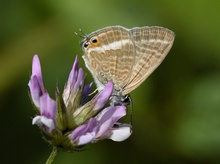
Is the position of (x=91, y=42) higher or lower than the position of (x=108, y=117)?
higher

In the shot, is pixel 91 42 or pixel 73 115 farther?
pixel 91 42

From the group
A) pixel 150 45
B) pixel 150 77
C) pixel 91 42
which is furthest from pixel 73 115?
pixel 150 77

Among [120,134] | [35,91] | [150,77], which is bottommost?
[150,77]

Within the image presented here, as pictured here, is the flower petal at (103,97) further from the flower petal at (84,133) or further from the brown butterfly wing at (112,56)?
the brown butterfly wing at (112,56)

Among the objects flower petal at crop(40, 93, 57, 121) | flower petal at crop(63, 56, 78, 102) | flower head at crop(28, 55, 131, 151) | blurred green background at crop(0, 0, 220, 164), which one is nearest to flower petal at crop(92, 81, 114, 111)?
flower head at crop(28, 55, 131, 151)

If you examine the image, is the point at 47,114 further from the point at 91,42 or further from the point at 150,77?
the point at 150,77

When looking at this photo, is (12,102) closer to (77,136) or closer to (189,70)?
(189,70)

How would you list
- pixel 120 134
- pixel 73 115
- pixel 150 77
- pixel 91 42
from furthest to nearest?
1. pixel 150 77
2. pixel 91 42
3. pixel 120 134
4. pixel 73 115

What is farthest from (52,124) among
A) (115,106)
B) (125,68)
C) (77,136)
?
(125,68)

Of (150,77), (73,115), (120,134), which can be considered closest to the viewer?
(73,115)
